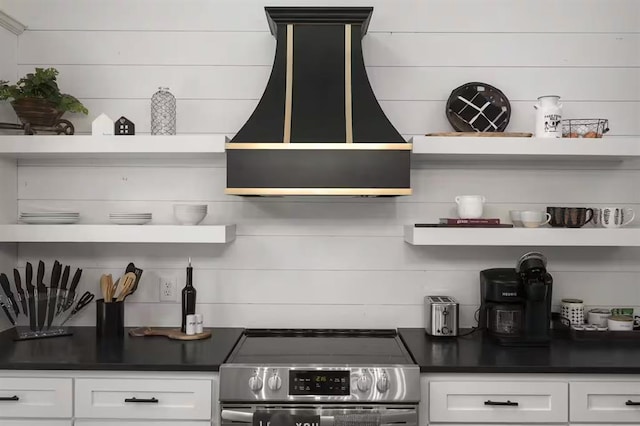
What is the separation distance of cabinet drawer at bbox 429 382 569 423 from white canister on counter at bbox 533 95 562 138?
3.48 feet

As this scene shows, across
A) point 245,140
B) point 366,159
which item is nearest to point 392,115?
point 366,159

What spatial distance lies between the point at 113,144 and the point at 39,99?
0.40 meters

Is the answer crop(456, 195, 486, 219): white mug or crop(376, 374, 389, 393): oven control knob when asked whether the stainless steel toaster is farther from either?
crop(376, 374, 389, 393): oven control knob

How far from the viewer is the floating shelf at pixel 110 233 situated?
2.53 m

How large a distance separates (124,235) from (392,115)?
1340 millimetres

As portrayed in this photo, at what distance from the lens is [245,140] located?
2.38 meters

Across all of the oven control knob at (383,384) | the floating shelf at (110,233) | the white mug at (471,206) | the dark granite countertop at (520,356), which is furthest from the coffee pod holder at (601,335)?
the floating shelf at (110,233)

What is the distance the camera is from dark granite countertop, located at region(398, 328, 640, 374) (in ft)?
7.12

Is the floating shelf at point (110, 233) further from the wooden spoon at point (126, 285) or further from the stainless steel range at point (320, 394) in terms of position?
the stainless steel range at point (320, 394)

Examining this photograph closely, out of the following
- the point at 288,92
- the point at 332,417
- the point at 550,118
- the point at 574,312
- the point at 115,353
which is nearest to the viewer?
the point at 332,417

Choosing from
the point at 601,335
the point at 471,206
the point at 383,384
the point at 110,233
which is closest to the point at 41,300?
the point at 110,233

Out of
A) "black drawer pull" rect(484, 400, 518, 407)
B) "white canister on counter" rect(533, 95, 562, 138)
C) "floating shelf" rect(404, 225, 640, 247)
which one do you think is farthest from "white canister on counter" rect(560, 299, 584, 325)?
"white canister on counter" rect(533, 95, 562, 138)

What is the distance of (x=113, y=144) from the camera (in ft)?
8.27

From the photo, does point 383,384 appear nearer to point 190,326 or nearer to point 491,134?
point 190,326
